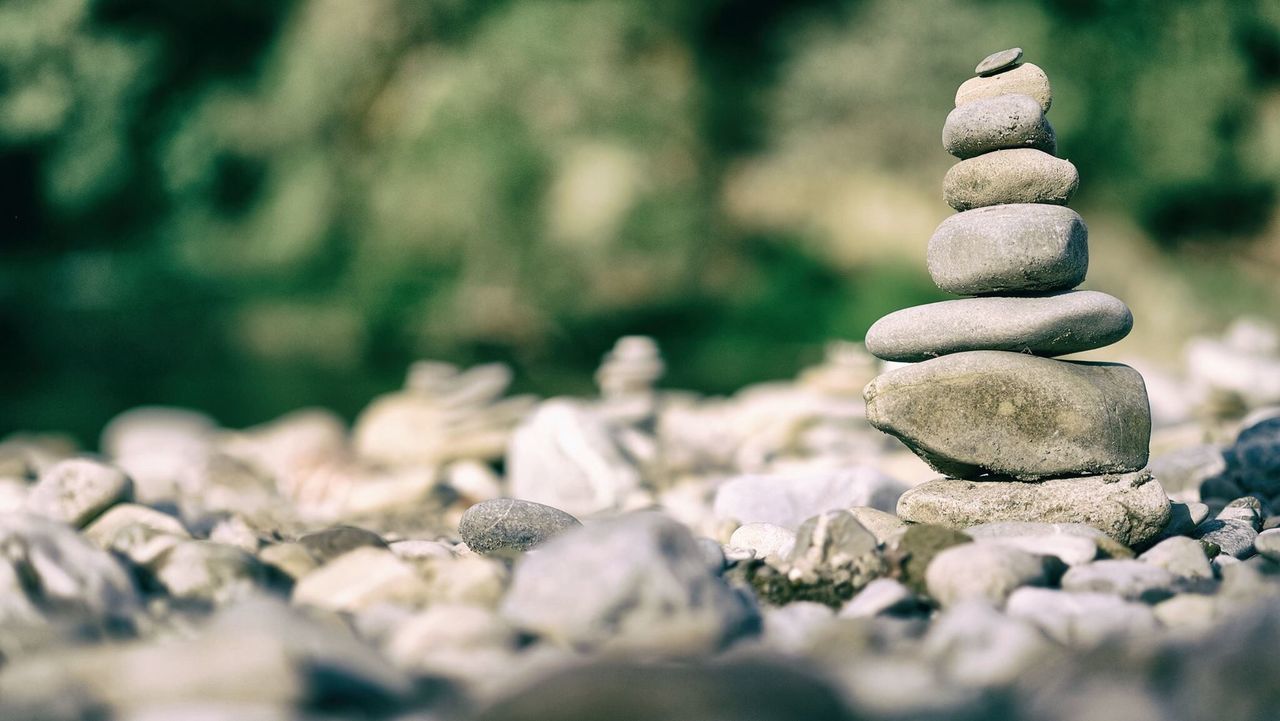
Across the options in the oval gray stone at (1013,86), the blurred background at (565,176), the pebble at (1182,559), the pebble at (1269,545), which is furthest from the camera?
the blurred background at (565,176)

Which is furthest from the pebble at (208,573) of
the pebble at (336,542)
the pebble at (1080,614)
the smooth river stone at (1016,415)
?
the smooth river stone at (1016,415)

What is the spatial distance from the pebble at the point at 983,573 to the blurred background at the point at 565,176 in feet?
Result: 32.4

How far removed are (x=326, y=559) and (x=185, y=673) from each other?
36.2 inches

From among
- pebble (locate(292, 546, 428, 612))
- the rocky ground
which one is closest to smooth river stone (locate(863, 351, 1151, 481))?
the rocky ground

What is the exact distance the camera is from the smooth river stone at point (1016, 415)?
281 cm

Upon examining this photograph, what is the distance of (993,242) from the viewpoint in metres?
2.87

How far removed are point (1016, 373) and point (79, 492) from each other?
2.95 m

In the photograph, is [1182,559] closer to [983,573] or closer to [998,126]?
[983,573]

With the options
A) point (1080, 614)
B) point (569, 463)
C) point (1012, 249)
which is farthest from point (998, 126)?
point (569, 463)

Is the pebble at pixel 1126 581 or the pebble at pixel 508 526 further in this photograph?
the pebble at pixel 508 526

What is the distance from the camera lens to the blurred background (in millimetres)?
12281

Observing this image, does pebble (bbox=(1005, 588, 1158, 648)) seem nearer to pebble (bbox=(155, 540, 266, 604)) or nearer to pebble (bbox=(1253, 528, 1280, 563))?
pebble (bbox=(1253, 528, 1280, 563))

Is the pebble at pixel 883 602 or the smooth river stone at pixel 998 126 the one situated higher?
the smooth river stone at pixel 998 126

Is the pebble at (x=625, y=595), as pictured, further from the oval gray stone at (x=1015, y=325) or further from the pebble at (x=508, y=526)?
the oval gray stone at (x=1015, y=325)
